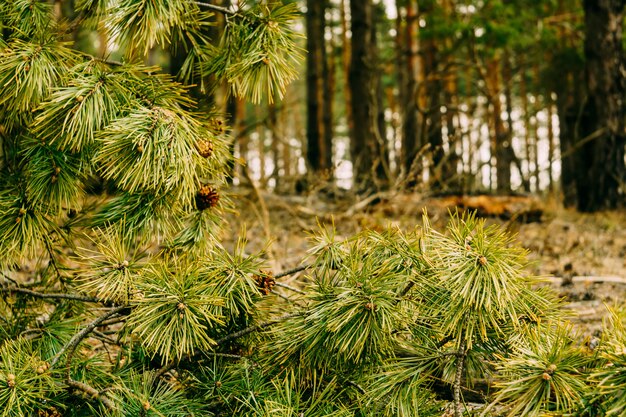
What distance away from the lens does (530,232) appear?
6.59 metres

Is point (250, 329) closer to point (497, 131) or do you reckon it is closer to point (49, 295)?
point (49, 295)

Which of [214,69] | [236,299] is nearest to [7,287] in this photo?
[236,299]

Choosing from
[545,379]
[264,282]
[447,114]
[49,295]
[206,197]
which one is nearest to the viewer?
[545,379]

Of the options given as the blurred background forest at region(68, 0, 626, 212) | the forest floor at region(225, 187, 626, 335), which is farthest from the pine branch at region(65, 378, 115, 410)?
the forest floor at region(225, 187, 626, 335)

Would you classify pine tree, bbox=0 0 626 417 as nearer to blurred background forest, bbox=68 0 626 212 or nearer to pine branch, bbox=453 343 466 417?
pine branch, bbox=453 343 466 417

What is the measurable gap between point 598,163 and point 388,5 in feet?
41.6

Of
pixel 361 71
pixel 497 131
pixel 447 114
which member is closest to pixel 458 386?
pixel 361 71

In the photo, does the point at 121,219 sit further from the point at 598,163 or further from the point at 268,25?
the point at 598,163

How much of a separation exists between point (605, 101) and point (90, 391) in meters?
8.74

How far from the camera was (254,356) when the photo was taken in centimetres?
202

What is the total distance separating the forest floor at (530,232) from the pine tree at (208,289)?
1600mm

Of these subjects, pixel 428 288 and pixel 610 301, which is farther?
pixel 610 301

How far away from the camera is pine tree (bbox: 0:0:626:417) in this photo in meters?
1.68

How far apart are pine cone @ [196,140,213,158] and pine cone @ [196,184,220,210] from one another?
0.74 feet
